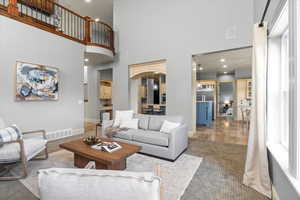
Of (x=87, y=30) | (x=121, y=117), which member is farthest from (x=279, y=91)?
(x=87, y=30)

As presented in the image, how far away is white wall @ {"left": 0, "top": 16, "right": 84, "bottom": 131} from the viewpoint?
338 centimetres

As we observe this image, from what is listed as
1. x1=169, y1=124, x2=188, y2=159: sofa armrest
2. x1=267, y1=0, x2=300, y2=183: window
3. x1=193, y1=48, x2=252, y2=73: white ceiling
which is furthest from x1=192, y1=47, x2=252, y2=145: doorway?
x1=267, y1=0, x2=300, y2=183: window

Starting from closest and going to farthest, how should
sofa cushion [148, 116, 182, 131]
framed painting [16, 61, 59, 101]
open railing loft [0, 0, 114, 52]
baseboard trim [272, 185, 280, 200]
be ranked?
baseboard trim [272, 185, 280, 200] → sofa cushion [148, 116, 182, 131] → framed painting [16, 61, 59, 101] → open railing loft [0, 0, 114, 52]

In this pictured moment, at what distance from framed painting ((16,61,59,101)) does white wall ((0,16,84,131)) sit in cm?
12

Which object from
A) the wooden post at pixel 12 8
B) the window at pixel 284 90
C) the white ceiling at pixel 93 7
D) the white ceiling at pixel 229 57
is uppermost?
the white ceiling at pixel 93 7

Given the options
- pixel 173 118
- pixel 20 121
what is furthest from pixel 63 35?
pixel 173 118

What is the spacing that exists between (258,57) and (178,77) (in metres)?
2.70

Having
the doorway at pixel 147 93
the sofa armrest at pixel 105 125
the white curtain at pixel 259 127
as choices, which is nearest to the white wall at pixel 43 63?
the sofa armrest at pixel 105 125

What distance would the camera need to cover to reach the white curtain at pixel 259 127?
1929 mm

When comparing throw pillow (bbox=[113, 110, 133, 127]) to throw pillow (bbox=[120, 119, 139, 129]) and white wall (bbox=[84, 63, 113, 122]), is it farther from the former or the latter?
white wall (bbox=[84, 63, 113, 122])

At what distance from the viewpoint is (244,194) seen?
188 centimetres

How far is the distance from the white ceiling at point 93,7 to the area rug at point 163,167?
5.73 meters

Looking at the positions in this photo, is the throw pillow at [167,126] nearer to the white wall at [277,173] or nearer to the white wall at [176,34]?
the white wall at [176,34]

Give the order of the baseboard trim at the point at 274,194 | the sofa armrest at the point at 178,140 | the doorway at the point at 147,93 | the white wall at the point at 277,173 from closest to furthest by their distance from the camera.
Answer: the white wall at the point at 277,173 → the baseboard trim at the point at 274,194 → the sofa armrest at the point at 178,140 → the doorway at the point at 147,93
